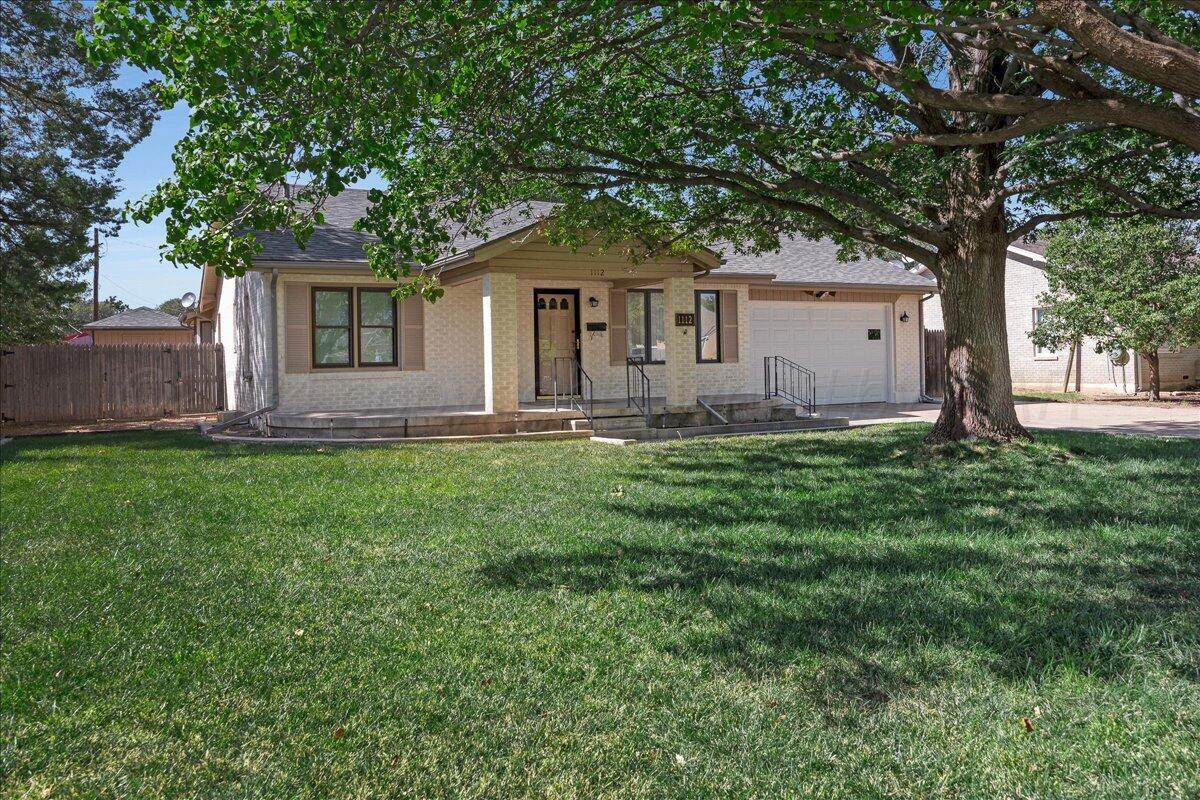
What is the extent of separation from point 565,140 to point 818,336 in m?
12.2

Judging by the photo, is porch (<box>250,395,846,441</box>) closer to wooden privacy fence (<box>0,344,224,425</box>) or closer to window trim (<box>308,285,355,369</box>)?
window trim (<box>308,285,355,369</box>)

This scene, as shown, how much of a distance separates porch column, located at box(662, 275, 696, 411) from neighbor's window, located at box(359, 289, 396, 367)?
509 centimetres

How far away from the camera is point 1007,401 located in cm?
1073

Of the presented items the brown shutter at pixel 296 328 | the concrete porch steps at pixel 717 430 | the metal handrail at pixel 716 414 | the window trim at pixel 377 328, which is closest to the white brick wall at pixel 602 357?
the metal handrail at pixel 716 414

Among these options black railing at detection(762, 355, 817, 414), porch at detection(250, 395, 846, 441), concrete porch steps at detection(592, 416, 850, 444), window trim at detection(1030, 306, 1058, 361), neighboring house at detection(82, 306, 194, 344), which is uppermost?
neighboring house at detection(82, 306, 194, 344)

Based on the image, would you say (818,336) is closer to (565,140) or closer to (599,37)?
(565,140)

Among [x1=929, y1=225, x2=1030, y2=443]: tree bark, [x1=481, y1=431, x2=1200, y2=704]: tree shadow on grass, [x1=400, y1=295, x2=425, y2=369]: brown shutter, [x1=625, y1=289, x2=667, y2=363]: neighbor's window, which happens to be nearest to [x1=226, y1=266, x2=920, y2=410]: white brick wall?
[x1=400, y1=295, x2=425, y2=369]: brown shutter

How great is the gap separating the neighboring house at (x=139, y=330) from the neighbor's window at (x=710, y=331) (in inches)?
921

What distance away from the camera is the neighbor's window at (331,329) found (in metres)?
15.3

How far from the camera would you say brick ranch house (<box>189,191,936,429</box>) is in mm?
14203

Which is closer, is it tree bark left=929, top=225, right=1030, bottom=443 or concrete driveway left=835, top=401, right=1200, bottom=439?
tree bark left=929, top=225, right=1030, bottom=443

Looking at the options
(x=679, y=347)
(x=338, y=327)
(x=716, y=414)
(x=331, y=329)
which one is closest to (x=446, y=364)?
(x=338, y=327)

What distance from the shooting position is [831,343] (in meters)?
20.4

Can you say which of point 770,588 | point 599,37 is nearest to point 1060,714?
point 770,588
